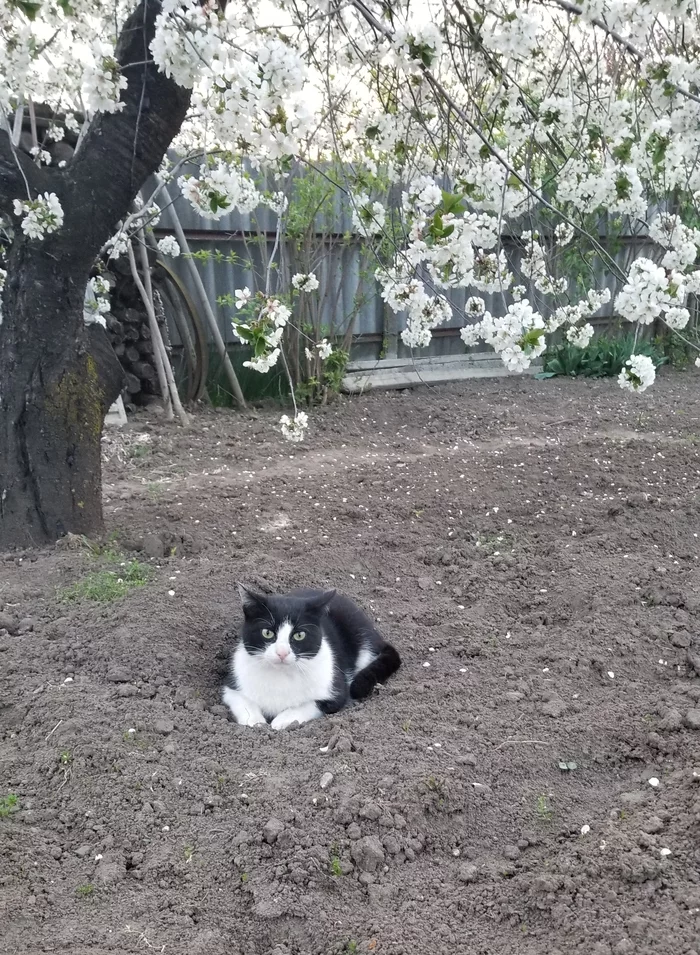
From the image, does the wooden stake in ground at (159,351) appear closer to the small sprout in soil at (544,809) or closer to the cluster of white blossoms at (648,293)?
the cluster of white blossoms at (648,293)

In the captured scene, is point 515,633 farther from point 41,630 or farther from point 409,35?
point 409,35

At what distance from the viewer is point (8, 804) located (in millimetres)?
1958

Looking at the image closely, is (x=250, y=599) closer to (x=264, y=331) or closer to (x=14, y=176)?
(x=264, y=331)

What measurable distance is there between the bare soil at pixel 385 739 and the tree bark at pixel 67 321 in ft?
0.95

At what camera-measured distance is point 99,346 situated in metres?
3.40

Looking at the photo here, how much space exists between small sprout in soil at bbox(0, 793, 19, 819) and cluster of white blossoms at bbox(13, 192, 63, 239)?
6.83 feet

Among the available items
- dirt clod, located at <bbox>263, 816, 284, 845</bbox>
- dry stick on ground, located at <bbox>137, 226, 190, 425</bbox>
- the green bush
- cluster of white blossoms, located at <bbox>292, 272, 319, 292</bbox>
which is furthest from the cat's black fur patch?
the green bush

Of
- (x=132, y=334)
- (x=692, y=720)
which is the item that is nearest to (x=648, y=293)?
→ (x=692, y=720)

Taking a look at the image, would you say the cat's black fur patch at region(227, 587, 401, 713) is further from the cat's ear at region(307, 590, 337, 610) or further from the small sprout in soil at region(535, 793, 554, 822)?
the small sprout in soil at region(535, 793, 554, 822)

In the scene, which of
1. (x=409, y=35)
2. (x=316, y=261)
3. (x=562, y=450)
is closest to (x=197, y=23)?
(x=409, y=35)

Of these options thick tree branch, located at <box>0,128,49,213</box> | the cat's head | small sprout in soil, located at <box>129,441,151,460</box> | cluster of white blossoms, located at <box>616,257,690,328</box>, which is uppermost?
thick tree branch, located at <box>0,128,49,213</box>

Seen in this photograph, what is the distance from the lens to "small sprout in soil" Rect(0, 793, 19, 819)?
6.32 ft

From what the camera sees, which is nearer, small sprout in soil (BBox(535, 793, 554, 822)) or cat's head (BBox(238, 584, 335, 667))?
small sprout in soil (BBox(535, 793, 554, 822))

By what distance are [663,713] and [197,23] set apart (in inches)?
96.5
